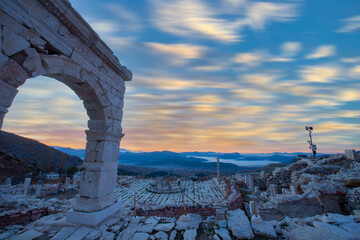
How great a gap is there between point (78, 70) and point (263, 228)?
557cm

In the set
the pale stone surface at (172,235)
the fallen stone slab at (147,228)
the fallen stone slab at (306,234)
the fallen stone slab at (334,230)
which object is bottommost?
the fallen stone slab at (147,228)

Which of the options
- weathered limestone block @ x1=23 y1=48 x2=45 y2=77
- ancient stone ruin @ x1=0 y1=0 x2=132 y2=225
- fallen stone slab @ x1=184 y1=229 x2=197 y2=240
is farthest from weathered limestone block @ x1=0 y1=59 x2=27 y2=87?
fallen stone slab @ x1=184 y1=229 x2=197 y2=240

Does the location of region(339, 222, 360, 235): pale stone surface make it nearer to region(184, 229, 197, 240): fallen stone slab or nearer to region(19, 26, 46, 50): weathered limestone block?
region(184, 229, 197, 240): fallen stone slab

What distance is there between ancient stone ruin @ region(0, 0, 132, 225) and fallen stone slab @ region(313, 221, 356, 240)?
5275 mm

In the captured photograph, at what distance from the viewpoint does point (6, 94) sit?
253cm

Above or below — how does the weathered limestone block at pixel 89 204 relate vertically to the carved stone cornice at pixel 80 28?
below

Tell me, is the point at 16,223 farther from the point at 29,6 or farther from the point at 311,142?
the point at 311,142

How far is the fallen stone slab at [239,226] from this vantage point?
352 cm

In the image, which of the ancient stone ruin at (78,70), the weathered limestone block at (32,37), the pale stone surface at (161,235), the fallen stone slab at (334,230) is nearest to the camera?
the ancient stone ruin at (78,70)

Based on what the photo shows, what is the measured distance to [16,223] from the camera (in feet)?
15.9

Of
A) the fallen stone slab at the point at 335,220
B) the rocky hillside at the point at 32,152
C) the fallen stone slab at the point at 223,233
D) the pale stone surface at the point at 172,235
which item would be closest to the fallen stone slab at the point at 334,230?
the fallen stone slab at the point at 335,220

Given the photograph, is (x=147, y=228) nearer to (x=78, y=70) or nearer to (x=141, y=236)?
(x=141, y=236)

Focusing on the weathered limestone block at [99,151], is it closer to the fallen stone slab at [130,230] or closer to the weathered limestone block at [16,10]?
the fallen stone slab at [130,230]

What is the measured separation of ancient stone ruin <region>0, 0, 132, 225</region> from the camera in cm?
258
